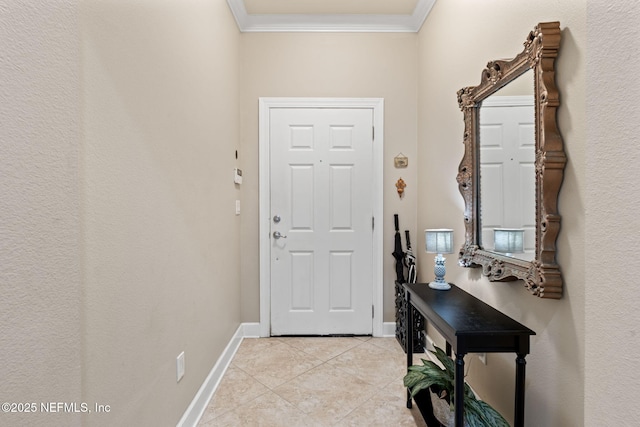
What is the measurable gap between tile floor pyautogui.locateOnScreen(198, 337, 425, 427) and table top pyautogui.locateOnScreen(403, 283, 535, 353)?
0.75m

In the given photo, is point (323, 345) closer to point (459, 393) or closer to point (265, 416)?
point (265, 416)

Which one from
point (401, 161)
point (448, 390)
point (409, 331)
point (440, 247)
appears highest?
point (401, 161)

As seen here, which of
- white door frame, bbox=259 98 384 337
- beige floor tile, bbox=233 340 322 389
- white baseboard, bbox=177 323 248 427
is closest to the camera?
white baseboard, bbox=177 323 248 427

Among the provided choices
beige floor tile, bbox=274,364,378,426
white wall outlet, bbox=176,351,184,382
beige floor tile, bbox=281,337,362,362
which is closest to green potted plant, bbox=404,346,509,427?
beige floor tile, bbox=274,364,378,426

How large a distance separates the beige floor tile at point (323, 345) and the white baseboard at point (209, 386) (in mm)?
457

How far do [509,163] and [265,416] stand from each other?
1907 mm

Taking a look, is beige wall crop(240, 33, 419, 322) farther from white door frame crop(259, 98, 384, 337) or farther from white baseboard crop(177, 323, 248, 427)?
white baseboard crop(177, 323, 248, 427)

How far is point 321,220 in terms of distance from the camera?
2.77 metres

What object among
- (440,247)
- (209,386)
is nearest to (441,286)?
(440,247)

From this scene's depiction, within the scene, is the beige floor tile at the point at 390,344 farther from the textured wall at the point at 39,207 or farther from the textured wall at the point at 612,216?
the textured wall at the point at 39,207

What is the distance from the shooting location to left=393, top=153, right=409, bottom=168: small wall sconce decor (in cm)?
277

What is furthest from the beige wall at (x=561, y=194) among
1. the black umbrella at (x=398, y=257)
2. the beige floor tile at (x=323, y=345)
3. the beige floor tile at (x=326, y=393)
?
the beige floor tile at (x=323, y=345)

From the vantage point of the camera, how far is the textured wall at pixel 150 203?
2.97ft

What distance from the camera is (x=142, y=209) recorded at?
114 cm
